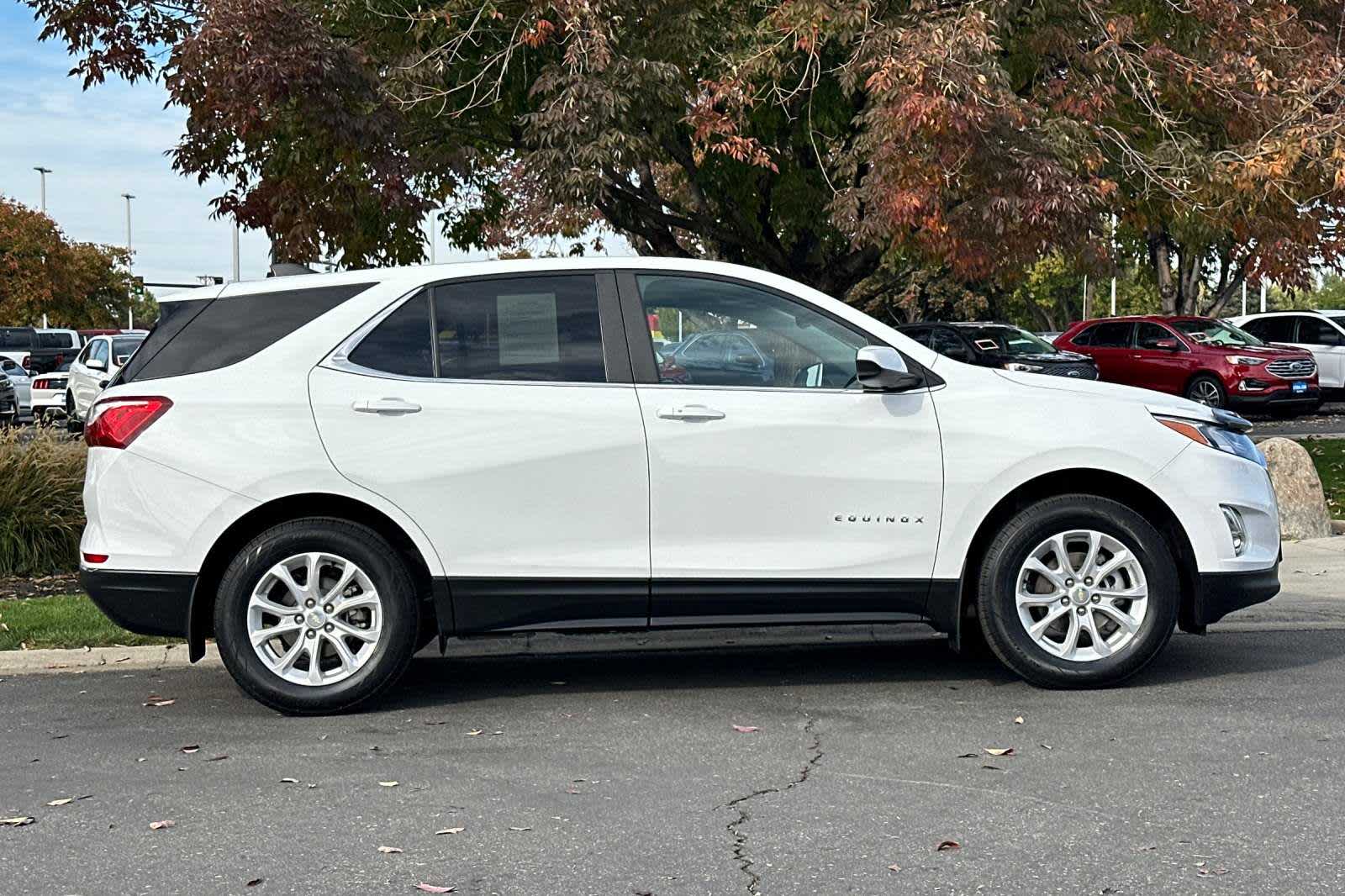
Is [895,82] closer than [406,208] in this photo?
Yes

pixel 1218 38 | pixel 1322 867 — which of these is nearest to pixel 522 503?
pixel 1322 867

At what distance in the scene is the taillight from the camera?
6.56 meters

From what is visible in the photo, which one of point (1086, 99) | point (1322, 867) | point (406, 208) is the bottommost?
point (1322, 867)

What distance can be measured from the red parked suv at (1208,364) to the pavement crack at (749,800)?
70.9 feet

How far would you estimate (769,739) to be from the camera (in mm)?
6117

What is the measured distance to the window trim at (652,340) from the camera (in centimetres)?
668

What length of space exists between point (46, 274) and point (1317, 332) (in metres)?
52.7

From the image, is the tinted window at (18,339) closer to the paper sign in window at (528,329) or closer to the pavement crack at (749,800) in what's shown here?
the paper sign in window at (528,329)

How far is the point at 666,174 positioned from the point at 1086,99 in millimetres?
14214

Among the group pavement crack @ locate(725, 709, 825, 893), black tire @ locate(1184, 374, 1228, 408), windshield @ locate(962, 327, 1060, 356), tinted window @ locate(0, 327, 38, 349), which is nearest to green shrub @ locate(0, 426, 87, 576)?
pavement crack @ locate(725, 709, 825, 893)

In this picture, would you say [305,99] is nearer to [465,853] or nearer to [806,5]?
[806,5]

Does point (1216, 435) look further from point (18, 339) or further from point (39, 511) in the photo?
point (18, 339)

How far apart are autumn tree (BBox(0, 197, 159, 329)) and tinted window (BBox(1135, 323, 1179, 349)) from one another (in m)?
45.8

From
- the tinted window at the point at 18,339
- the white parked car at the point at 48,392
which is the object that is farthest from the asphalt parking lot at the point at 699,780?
the tinted window at the point at 18,339
